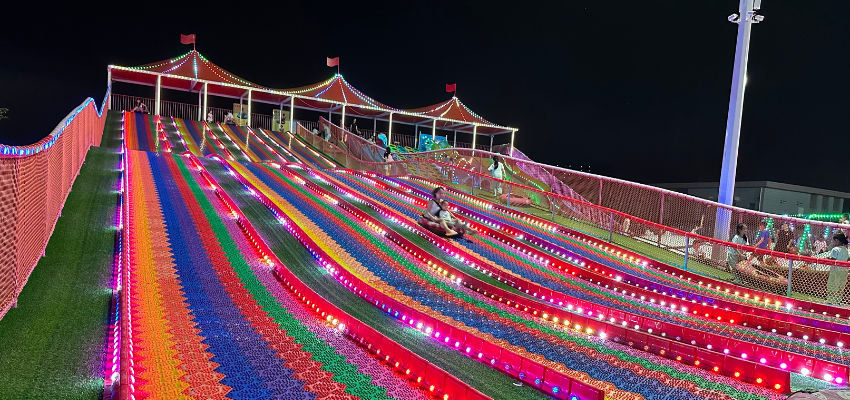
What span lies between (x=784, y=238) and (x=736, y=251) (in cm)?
97

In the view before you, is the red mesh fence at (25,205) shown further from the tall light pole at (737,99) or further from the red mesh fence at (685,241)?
the tall light pole at (737,99)

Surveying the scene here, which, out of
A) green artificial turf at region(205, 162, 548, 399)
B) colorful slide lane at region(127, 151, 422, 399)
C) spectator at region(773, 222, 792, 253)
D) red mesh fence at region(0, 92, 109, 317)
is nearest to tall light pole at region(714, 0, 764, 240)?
spectator at region(773, 222, 792, 253)

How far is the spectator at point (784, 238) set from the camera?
746cm

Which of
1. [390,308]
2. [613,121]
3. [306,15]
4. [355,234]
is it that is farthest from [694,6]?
[390,308]

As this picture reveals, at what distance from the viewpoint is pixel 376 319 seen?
472cm

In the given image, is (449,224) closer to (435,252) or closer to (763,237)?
(435,252)

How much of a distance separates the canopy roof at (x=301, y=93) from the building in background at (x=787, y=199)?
17.4m

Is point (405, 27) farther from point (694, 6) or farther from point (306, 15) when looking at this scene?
point (694, 6)

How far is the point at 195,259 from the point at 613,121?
29203 millimetres

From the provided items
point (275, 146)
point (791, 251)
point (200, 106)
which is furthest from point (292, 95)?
Result: point (791, 251)

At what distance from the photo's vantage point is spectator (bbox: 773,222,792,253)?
24.5 ft

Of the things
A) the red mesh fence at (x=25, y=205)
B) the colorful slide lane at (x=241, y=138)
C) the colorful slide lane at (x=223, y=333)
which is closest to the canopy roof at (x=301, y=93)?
the colorful slide lane at (x=241, y=138)

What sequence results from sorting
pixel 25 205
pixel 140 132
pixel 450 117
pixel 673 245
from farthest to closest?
1. pixel 450 117
2. pixel 140 132
3. pixel 673 245
4. pixel 25 205

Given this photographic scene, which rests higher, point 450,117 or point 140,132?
point 450,117
